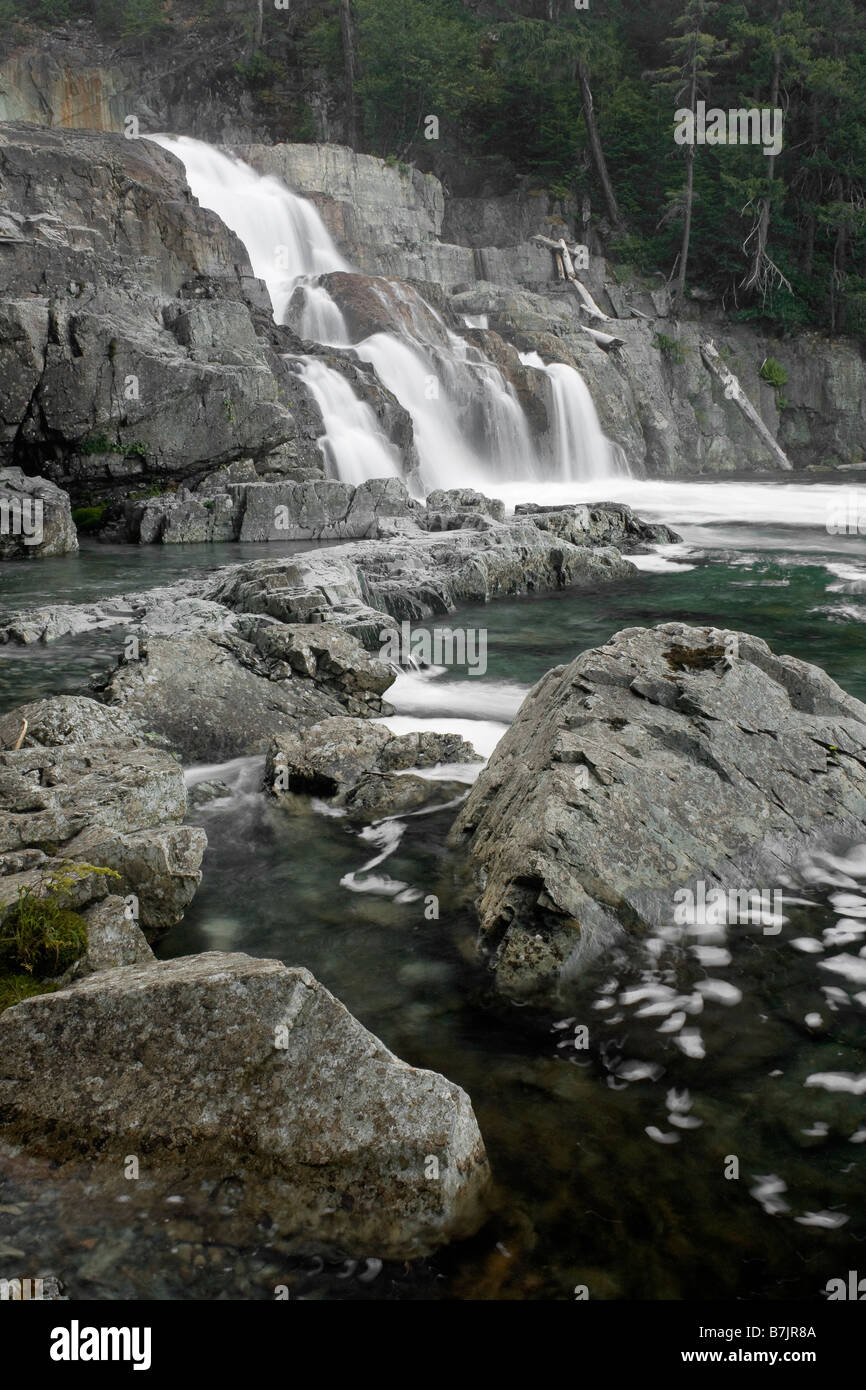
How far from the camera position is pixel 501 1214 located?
3221 millimetres

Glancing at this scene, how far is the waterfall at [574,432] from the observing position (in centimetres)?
3145

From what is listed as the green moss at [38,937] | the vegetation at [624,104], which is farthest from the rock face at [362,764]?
the vegetation at [624,104]

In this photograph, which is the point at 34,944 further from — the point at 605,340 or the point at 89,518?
the point at 605,340

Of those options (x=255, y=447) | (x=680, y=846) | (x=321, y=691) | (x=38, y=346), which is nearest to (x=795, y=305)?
(x=255, y=447)

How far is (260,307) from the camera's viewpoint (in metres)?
27.7

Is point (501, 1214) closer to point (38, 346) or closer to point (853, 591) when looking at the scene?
point (853, 591)

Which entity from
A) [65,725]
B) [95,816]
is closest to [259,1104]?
[95,816]

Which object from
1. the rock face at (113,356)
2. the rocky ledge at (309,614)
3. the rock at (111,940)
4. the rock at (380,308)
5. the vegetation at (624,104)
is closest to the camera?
the rock at (111,940)

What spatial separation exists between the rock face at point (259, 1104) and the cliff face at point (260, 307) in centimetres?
1968

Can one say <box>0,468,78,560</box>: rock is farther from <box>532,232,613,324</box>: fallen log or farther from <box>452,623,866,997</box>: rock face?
Answer: <box>532,232,613,324</box>: fallen log

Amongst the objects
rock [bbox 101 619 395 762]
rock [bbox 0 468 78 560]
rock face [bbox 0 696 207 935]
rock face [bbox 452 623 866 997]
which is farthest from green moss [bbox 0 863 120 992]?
rock [bbox 0 468 78 560]

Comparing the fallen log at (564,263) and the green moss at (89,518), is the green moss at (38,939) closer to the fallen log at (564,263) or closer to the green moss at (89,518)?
the green moss at (89,518)
